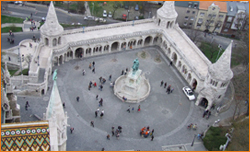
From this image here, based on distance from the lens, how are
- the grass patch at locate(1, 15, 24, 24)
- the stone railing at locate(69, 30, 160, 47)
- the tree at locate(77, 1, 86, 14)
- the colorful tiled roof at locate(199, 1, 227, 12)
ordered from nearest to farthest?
the stone railing at locate(69, 30, 160, 47), the grass patch at locate(1, 15, 24, 24), the colorful tiled roof at locate(199, 1, 227, 12), the tree at locate(77, 1, 86, 14)

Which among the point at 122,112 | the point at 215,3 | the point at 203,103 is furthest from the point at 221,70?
the point at 215,3

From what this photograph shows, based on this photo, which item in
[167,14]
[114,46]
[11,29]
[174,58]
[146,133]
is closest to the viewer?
[146,133]

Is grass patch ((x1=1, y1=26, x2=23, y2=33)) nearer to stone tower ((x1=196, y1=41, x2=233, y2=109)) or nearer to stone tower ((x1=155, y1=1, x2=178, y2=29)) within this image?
stone tower ((x1=155, y1=1, x2=178, y2=29))

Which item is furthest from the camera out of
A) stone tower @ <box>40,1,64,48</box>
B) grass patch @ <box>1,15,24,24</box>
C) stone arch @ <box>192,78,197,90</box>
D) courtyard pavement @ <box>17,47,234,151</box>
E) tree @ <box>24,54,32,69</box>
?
grass patch @ <box>1,15,24,24</box>

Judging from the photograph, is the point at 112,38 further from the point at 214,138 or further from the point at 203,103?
the point at 214,138

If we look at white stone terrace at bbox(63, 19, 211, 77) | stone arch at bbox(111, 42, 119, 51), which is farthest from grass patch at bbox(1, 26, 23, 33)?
stone arch at bbox(111, 42, 119, 51)

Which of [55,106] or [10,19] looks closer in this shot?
[55,106]

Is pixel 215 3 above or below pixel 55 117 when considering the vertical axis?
above

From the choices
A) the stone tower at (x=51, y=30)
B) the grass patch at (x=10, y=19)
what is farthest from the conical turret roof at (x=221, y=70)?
the grass patch at (x=10, y=19)
